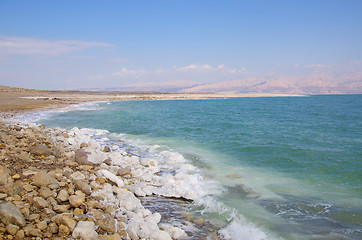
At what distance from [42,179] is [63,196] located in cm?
89

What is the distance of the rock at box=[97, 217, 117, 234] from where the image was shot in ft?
Result: 16.0

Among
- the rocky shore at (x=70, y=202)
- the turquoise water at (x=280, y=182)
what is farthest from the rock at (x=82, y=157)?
the turquoise water at (x=280, y=182)

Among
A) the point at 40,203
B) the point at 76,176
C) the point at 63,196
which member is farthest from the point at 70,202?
the point at 76,176

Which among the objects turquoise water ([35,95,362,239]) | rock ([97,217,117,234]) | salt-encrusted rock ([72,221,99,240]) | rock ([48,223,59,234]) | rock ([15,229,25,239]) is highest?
rock ([15,229,25,239])

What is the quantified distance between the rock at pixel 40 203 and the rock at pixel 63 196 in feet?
1.06

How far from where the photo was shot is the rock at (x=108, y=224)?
16.0 feet

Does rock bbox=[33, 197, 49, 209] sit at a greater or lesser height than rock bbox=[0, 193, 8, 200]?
lesser

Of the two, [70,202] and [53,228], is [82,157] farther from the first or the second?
[53,228]

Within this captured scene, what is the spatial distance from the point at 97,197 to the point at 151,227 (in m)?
1.66

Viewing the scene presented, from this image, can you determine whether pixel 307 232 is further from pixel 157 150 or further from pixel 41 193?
pixel 157 150

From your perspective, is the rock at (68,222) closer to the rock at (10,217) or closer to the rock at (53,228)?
the rock at (53,228)

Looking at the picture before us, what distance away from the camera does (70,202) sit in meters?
5.40

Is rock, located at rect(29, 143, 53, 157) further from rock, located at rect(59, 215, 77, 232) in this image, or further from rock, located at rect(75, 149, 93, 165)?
rock, located at rect(59, 215, 77, 232)

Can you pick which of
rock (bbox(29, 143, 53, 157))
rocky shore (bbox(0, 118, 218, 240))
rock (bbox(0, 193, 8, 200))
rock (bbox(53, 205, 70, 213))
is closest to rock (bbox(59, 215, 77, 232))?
rocky shore (bbox(0, 118, 218, 240))
